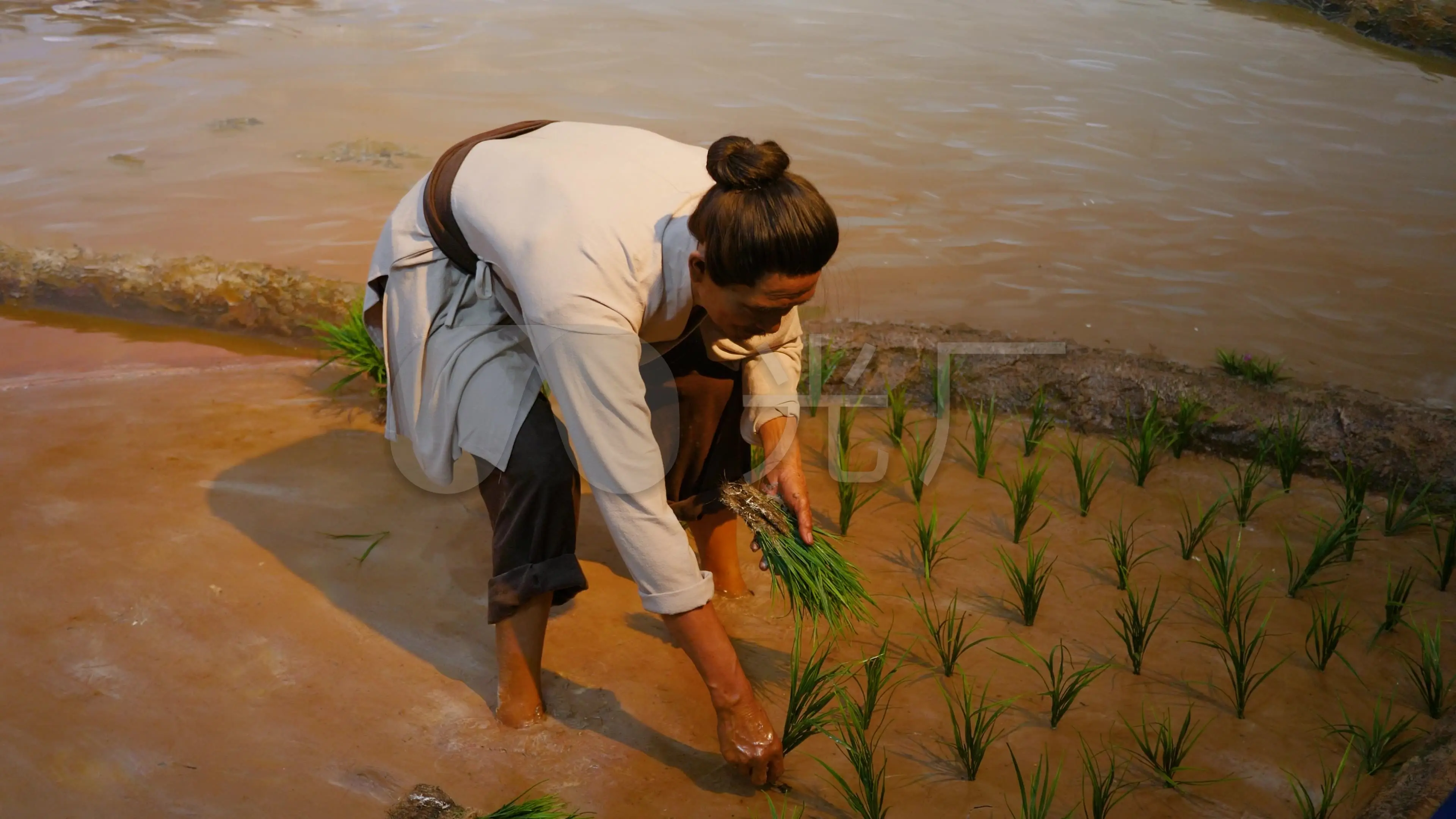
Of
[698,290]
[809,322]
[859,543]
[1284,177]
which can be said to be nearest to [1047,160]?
[1284,177]

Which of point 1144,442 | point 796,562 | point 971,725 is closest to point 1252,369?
point 1144,442

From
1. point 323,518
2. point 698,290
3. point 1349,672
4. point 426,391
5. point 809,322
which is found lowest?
point 323,518

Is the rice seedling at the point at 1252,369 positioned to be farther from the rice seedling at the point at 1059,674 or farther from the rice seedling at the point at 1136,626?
the rice seedling at the point at 1059,674

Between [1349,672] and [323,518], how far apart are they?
7.95 feet

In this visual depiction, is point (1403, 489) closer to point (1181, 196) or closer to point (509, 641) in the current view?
point (509, 641)

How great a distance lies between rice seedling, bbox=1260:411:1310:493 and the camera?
2.78m

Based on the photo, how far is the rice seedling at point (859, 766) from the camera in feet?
5.85

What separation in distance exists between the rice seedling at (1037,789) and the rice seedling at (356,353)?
2115 mm

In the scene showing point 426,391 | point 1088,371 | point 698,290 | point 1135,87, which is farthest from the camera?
point 1135,87

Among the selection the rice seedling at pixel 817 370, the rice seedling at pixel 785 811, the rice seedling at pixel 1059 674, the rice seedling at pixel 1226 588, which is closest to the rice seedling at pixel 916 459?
the rice seedling at pixel 817 370

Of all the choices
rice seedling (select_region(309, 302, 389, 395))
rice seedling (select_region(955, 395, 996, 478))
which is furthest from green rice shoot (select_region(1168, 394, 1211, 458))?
rice seedling (select_region(309, 302, 389, 395))

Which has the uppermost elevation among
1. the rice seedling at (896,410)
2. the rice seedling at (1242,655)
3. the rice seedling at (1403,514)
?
the rice seedling at (1403,514)

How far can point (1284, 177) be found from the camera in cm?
495

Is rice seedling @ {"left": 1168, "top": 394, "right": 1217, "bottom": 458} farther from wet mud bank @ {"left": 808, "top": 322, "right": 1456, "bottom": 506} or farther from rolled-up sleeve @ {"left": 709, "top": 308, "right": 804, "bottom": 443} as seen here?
rolled-up sleeve @ {"left": 709, "top": 308, "right": 804, "bottom": 443}
